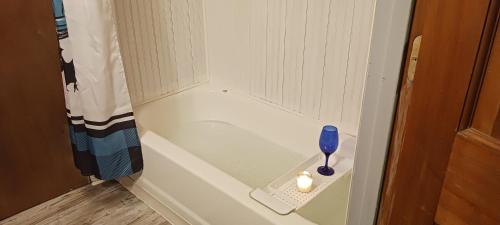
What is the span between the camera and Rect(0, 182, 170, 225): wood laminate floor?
79.4 inches

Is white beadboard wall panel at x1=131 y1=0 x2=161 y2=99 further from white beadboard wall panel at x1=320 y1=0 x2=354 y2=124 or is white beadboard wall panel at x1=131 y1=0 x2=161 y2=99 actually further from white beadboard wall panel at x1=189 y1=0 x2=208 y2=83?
white beadboard wall panel at x1=320 y1=0 x2=354 y2=124

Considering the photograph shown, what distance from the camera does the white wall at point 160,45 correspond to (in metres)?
2.23

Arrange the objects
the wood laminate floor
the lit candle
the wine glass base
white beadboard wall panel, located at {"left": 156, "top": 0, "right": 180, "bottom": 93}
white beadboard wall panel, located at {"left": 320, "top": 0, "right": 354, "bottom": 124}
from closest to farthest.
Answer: the lit candle → the wine glass base → white beadboard wall panel, located at {"left": 320, "top": 0, "right": 354, "bottom": 124} → the wood laminate floor → white beadboard wall panel, located at {"left": 156, "top": 0, "right": 180, "bottom": 93}

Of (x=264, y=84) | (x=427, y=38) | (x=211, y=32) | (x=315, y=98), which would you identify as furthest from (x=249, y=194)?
(x=211, y=32)

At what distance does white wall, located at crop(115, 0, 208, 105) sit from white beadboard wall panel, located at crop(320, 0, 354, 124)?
92 centimetres

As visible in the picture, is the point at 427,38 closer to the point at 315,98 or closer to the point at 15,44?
the point at 315,98

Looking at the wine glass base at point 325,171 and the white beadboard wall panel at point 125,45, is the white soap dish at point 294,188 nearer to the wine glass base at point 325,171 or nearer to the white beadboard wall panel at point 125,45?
the wine glass base at point 325,171

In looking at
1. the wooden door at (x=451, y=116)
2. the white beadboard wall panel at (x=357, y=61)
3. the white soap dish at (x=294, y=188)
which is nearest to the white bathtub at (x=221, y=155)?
the white soap dish at (x=294, y=188)

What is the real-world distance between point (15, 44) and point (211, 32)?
45.1 inches

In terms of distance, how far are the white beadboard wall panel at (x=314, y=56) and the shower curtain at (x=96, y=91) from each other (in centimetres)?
93

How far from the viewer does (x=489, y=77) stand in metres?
0.49

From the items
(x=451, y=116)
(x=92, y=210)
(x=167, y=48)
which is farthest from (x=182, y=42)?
(x=451, y=116)

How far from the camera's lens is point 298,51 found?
2.14 metres

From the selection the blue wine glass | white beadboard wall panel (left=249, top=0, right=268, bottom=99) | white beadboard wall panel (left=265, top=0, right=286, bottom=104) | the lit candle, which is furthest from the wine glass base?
white beadboard wall panel (left=249, top=0, right=268, bottom=99)
